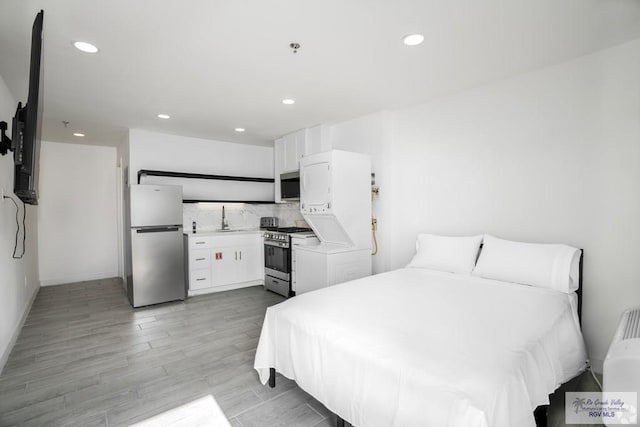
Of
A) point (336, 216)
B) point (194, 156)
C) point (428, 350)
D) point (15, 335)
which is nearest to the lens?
point (428, 350)

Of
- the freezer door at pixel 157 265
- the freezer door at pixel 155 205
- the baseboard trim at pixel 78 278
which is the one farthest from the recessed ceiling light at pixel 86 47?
the baseboard trim at pixel 78 278

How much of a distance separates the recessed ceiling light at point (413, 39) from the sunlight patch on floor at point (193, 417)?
2.77 m

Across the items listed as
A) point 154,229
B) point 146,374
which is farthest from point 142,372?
point 154,229

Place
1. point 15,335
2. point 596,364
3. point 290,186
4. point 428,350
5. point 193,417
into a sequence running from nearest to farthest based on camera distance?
point 428,350, point 193,417, point 596,364, point 15,335, point 290,186

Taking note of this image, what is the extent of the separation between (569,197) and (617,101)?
2.53 feet

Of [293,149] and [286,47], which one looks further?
[293,149]

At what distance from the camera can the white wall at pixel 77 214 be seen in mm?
5508

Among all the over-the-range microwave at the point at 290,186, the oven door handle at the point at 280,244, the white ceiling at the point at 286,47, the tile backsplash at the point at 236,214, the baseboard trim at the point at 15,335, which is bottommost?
the baseboard trim at the point at 15,335

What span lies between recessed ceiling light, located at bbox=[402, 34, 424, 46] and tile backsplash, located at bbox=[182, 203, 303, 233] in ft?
11.6

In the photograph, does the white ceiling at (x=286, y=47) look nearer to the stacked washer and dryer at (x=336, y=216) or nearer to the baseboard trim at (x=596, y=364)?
the stacked washer and dryer at (x=336, y=216)

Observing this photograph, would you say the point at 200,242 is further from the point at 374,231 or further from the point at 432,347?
the point at 432,347

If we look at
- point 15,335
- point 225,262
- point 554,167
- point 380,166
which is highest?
point 380,166

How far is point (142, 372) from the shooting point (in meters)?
2.56

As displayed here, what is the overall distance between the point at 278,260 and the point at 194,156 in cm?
227
